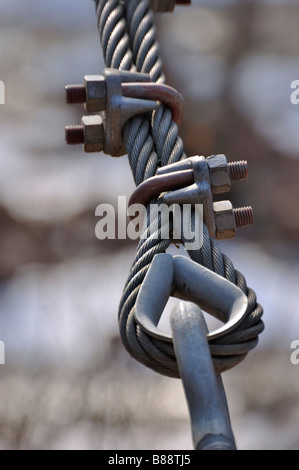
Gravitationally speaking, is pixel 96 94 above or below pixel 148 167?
above

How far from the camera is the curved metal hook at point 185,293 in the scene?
46.0 inches

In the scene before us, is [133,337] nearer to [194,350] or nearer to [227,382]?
[194,350]

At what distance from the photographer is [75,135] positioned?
5.26ft

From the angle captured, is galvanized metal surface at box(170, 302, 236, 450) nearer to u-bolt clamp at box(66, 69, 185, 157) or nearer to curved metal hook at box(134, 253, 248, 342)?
curved metal hook at box(134, 253, 248, 342)

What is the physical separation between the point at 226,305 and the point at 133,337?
108mm

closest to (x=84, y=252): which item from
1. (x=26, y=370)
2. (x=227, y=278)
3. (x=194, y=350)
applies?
(x=26, y=370)

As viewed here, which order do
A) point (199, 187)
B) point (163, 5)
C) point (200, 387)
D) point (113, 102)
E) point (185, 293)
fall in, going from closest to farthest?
point (200, 387)
point (185, 293)
point (199, 187)
point (113, 102)
point (163, 5)

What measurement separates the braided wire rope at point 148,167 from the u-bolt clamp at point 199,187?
4 centimetres

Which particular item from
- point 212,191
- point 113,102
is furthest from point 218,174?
point 113,102

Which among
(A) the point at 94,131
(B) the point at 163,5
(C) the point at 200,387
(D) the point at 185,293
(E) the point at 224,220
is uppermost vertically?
(B) the point at 163,5

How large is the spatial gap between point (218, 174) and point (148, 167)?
0.11 meters

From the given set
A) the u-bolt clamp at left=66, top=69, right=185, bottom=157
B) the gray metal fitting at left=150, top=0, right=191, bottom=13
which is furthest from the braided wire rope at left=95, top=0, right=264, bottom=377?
the gray metal fitting at left=150, top=0, right=191, bottom=13

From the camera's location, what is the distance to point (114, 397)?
2932mm

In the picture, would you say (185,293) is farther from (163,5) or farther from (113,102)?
(163,5)
